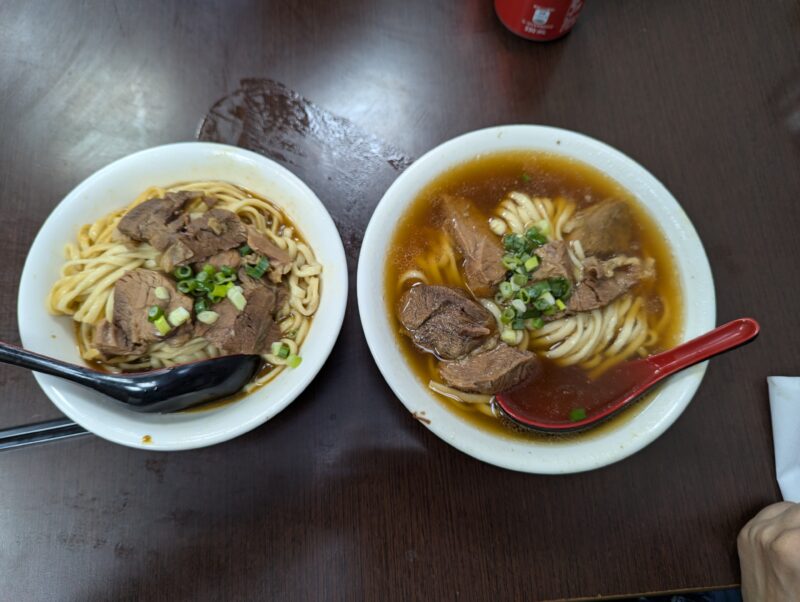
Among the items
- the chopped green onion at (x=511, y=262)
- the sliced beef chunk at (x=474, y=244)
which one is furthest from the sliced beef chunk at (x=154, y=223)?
the chopped green onion at (x=511, y=262)

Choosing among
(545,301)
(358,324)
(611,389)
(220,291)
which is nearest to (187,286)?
(220,291)

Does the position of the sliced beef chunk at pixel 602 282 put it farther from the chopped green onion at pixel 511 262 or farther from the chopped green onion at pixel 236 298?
the chopped green onion at pixel 236 298

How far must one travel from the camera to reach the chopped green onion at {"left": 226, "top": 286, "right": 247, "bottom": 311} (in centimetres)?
155

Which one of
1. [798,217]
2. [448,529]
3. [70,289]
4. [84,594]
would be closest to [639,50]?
[798,217]

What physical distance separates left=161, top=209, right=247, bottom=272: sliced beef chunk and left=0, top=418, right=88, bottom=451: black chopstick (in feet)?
1.93

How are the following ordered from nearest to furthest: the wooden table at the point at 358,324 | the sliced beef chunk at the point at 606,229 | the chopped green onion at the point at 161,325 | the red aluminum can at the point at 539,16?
the chopped green onion at the point at 161,325 < the wooden table at the point at 358,324 < the sliced beef chunk at the point at 606,229 < the red aluminum can at the point at 539,16

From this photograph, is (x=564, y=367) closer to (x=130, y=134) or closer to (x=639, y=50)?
(x=639, y=50)

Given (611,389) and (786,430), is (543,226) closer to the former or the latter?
(611,389)

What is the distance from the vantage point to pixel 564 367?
1.71 m

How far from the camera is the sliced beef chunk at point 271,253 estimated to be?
1623 millimetres

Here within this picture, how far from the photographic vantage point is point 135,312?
1532 millimetres

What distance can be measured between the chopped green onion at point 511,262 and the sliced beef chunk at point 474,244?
0.01 metres

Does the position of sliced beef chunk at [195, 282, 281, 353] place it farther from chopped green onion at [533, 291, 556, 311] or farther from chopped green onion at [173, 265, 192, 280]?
chopped green onion at [533, 291, 556, 311]

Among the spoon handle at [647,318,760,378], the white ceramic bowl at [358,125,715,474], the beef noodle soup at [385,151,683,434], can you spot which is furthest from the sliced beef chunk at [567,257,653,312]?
the spoon handle at [647,318,760,378]
